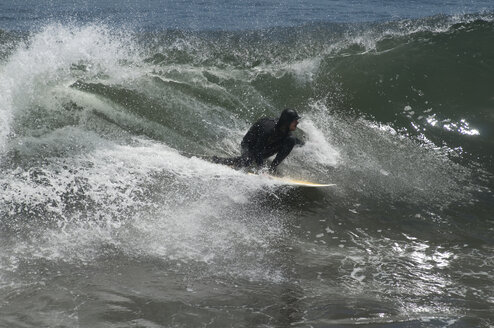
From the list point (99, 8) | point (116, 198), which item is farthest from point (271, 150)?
point (99, 8)

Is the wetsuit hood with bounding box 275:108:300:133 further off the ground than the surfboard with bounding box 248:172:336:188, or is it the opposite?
the wetsuit hood with bounding box 275:108:300:133

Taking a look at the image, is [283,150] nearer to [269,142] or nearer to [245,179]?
[269,142]

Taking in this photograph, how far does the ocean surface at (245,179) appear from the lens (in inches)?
210

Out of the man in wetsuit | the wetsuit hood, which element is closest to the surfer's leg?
the man in wetsuit

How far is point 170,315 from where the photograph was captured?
500 cm

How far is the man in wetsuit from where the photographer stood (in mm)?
8148

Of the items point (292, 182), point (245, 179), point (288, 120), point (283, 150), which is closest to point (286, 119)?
point (288, 120)

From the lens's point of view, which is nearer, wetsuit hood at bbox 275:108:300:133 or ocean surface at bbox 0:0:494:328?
ocean surface at bbox 0:0:494:328

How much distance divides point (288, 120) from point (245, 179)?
98 cm

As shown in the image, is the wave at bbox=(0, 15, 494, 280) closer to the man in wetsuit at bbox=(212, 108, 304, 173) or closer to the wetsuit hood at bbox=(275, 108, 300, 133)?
the man in wetsuit at bbox=(212, 108, 304, 173)

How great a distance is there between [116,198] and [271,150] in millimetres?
2355

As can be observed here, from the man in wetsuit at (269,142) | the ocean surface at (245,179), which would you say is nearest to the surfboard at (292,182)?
the ocean surface at (245,179)

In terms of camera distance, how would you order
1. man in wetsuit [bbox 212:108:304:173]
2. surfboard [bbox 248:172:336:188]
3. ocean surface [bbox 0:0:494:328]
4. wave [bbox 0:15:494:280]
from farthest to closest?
man in wetsuit [bbox 212:108:304:173] < surfboard [bbox 248:172:336:188] < wave [bbox 0:15:494:280] < ocean surface [bbox 0:0:494:328]

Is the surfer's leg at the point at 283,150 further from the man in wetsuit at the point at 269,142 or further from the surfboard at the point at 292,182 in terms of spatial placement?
the surfboard at the point at 292,182
